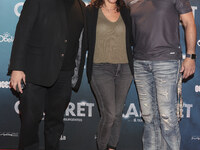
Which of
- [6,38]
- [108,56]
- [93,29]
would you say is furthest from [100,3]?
[6,38]

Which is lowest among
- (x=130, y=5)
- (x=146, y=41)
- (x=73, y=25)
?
(x=146, y=41)

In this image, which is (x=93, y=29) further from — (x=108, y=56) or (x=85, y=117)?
(x=85, y=117)

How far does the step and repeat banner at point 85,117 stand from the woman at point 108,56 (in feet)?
2.00

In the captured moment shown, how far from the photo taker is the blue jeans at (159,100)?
7.83ft

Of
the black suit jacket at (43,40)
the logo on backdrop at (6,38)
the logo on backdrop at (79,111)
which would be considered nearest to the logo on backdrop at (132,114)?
the logo on backdrop at (79,111)

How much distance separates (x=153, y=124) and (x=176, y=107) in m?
0.33

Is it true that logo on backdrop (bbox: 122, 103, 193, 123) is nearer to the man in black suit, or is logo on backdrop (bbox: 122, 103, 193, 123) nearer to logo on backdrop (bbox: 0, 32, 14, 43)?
the man in black suit

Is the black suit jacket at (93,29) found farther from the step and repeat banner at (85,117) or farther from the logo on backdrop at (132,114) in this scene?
the logo on backdrop at (132,114)

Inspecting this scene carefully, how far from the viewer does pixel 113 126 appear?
2.69m

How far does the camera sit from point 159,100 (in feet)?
8.05

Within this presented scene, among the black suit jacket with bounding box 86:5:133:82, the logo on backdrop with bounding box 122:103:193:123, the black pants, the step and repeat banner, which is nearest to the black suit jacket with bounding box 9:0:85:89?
the black pants

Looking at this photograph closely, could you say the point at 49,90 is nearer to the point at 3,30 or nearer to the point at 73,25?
the point at 73,25

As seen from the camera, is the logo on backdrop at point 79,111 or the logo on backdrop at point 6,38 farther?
the logo on backdrop at point 79,111

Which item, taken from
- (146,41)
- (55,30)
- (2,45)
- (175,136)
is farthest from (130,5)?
(2,45)
